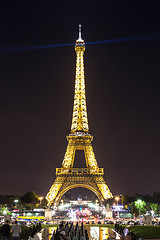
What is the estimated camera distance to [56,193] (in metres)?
74.9

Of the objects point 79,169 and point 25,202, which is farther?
point 25,202

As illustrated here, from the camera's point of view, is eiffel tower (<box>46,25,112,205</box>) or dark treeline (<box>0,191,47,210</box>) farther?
dark treeline (<box>0,191,47,210</box>)

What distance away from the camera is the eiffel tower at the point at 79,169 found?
77.1m

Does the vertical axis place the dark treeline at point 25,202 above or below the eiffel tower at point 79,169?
below

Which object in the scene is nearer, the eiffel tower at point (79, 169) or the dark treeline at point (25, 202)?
the eiffel tower at point (79, 169)

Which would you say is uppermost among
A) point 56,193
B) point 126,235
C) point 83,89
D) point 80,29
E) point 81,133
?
point 80,29

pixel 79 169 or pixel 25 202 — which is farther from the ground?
pixel 79 169

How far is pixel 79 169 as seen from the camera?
263 ft

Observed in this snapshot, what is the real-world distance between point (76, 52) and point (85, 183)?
37113mm

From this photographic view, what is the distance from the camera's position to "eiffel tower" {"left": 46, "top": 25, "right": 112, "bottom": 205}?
253ft

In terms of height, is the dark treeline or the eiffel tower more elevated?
the eiffel tower

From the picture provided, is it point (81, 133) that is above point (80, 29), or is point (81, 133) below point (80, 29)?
below

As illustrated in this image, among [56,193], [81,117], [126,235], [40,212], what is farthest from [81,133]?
[126,235]

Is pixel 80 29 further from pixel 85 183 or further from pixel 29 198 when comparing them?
pixel 29 198
